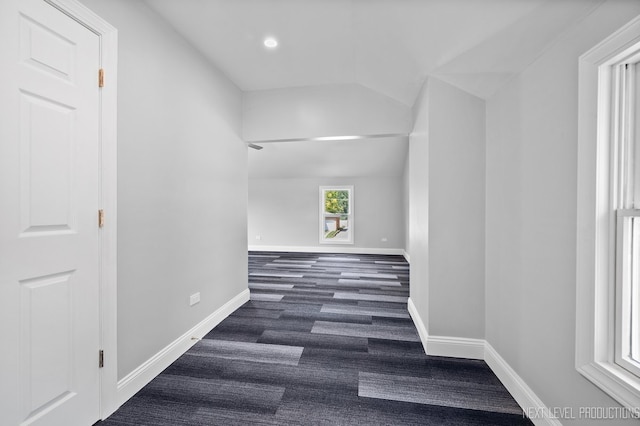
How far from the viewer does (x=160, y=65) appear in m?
1.91

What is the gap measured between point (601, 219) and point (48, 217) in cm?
232

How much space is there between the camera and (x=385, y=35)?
6.51 ft

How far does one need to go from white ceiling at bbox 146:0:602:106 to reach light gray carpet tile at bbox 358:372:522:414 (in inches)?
76.0

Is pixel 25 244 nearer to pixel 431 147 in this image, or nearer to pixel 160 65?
pixel 160 65

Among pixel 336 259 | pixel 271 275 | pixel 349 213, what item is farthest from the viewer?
pixel 349 213

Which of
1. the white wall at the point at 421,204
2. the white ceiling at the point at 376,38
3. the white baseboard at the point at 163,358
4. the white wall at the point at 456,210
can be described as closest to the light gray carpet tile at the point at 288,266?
the white baseboard at the point at 163,358

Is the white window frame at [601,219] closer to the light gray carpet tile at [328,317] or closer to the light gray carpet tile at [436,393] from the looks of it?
the light gray carpet tile at [436,393]

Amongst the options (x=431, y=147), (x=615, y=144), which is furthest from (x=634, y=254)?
(x=431, y=147)

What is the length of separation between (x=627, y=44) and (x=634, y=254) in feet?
2.50

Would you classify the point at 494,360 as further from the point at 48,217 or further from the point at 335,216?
the point at 335,216

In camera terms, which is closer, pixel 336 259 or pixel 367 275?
pixel 367 275

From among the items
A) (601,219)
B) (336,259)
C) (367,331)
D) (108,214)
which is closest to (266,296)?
(367,331)

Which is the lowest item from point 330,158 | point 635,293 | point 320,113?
point 635,293

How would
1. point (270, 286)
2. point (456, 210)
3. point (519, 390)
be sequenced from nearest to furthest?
point (519, 390)
point (456, 210)
point (270, 286)
